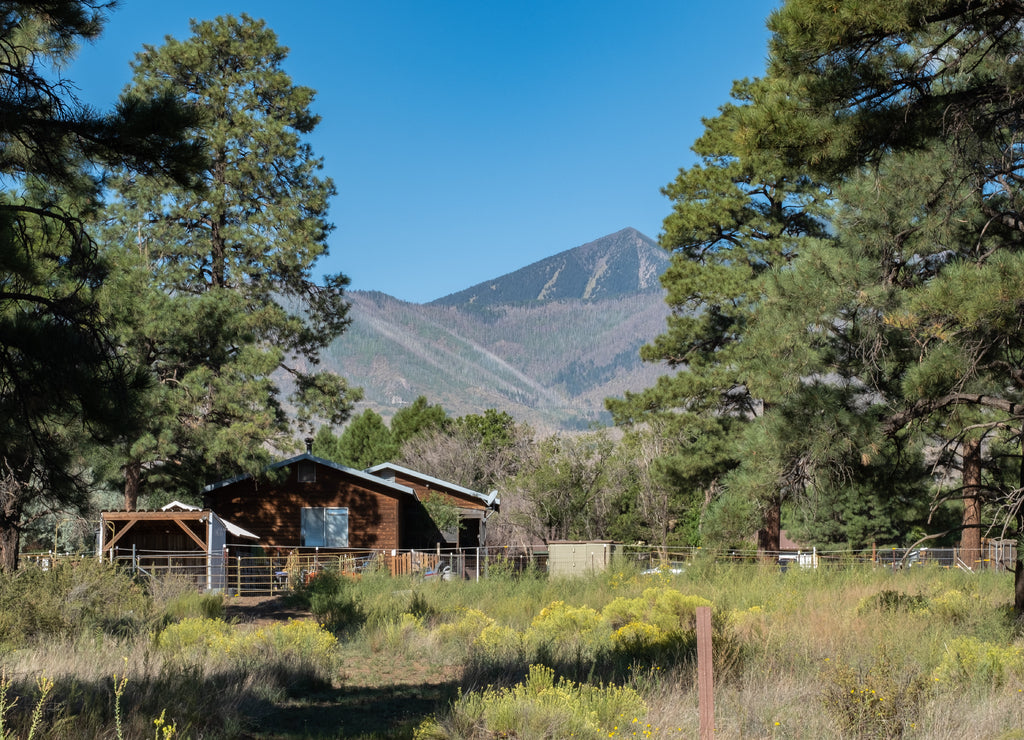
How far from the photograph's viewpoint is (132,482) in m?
25.6

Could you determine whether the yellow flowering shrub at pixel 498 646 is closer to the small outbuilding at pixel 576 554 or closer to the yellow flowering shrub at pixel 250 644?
the yellow flowering shrub at pixel 250 644

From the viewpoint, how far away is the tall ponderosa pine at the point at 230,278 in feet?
82.4

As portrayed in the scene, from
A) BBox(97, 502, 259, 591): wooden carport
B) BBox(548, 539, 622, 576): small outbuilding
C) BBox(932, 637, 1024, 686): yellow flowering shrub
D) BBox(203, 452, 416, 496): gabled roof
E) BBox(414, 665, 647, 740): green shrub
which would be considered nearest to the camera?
BBox(414, 665, 647, 740): green shrub

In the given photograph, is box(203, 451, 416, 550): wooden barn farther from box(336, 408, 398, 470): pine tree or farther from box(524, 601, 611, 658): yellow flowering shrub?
box(336, 408, 398, 470): pine tree

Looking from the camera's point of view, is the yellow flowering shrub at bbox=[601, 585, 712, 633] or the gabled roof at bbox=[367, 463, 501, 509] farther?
the gabled roof at bbox=[367, 463, 501, 509]

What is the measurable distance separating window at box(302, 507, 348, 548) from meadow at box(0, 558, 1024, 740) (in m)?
14.5

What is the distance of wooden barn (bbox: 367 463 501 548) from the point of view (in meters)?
36.8

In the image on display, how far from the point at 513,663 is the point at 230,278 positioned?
22832mm

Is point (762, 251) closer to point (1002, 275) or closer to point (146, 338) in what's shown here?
point (146, 338)

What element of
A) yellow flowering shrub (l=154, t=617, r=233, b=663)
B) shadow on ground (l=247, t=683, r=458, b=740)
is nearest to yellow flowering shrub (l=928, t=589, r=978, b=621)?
shadow on ground (l=247, t=683, r=458, b=740)

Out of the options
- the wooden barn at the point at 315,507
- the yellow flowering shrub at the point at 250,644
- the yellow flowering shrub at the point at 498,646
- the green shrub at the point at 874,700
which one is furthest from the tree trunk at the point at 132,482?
the green shrub at the point at 874,700

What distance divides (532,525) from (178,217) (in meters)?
20.6

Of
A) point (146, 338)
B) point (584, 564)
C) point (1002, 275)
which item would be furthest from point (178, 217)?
point (1002, 275)

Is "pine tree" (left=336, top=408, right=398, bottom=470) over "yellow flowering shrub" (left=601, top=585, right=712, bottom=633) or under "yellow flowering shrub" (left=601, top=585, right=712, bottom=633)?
over
